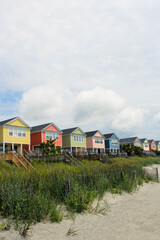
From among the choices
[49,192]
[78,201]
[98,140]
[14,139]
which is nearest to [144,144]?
[98,140]

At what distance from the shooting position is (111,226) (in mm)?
7625

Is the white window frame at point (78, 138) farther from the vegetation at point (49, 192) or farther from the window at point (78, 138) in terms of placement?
the vegetation at point (49, 192)

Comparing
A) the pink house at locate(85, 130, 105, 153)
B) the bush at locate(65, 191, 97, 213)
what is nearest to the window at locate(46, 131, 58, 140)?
the pink house at locate(85, 130, 105, 153)

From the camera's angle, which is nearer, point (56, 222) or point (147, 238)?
point (147, 238)

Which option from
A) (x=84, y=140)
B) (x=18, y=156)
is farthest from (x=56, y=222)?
(x=84, y=140)

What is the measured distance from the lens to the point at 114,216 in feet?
28.7

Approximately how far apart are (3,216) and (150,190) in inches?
377

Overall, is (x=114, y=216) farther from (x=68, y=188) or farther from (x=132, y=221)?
(x=68, y=188)

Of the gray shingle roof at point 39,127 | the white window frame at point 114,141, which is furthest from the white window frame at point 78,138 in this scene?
the white window frame at point 114,141

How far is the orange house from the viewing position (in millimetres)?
41500

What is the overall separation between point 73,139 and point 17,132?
14.2 meters

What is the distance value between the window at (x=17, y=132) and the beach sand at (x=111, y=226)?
28600 millimetres

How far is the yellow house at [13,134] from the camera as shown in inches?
1383

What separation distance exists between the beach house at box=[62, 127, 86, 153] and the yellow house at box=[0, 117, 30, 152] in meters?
11.2
